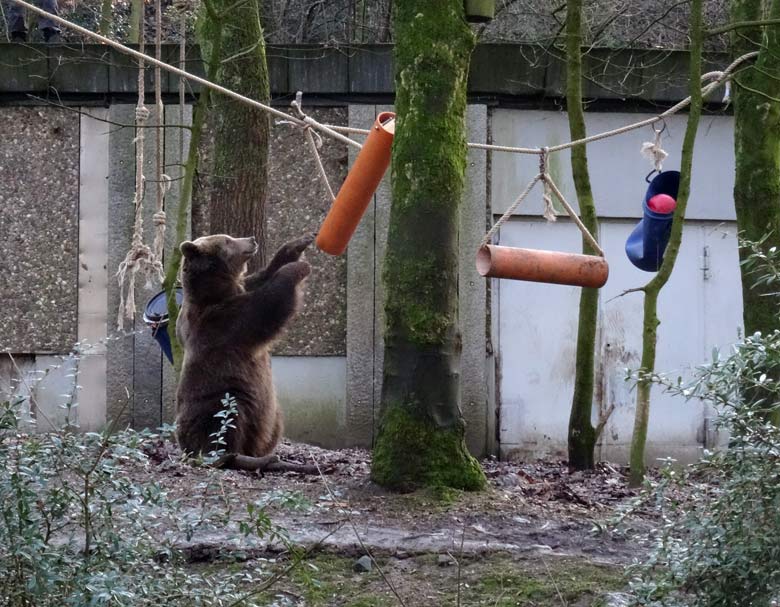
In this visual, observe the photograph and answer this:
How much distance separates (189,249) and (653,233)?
279 centimetres

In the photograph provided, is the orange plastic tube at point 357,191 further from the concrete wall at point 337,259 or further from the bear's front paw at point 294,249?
the concrete wall at point 337,259

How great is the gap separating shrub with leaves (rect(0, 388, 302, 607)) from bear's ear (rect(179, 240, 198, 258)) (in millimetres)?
3849

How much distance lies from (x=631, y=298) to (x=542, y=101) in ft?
6.07

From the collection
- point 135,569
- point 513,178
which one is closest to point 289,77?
point 513,178

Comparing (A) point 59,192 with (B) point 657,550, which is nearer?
(B) point 657,550

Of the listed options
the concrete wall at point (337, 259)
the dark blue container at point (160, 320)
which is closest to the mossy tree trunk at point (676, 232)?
the dark blue container at point (160, 320)

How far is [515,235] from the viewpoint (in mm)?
10008

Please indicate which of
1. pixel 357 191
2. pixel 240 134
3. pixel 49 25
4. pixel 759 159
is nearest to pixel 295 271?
pixel 240 134

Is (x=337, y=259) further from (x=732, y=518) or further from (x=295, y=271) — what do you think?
(x=732, y=518)

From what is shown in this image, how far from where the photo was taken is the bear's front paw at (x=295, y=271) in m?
7.17

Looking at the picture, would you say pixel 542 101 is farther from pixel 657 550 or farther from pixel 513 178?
pixel 657 550

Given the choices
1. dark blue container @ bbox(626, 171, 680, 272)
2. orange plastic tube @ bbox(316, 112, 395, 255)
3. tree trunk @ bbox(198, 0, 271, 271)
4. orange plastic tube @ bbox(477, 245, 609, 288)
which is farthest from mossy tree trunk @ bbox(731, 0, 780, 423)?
tree trunk @ bbox(198, 0, 271, 271)

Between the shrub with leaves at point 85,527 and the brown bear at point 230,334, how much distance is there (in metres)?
3.72

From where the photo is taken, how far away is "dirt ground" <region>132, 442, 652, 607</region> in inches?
161
